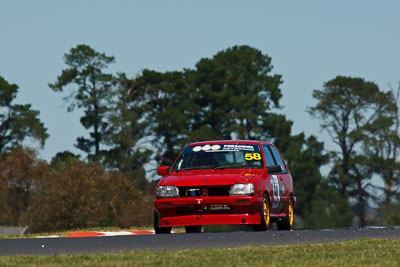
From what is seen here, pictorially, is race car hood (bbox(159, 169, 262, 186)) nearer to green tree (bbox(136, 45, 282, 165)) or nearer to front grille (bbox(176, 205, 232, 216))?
front grille (bbox(176, 205, 232, 216))

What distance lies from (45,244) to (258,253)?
3726 millimetres

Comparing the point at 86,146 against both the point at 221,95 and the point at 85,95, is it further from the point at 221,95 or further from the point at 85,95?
the point at 221,95

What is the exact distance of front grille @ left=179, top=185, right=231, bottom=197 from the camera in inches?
646

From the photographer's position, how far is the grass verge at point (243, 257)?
10258 mm

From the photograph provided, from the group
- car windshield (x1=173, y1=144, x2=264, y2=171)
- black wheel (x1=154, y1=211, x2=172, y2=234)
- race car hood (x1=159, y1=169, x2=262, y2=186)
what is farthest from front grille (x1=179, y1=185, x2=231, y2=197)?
car windshield (x1=173, y1=144, x2=264, y2=171)

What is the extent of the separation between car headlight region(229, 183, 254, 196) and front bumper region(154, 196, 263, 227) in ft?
0.30

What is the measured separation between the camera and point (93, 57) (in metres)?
79.4

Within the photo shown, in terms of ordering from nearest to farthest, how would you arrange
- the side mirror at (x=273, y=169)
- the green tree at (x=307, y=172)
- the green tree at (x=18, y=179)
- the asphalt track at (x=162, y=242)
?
the asphalt track at (x=162, y=242)
the side mirror at (x=273, y=169)
the green tree at (x=18, y=179)
the green tree at (x=307, y=172)

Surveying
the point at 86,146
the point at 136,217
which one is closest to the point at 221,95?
the point at 86,146

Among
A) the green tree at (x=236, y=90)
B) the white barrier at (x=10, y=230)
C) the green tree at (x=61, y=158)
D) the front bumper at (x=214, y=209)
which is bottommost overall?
the front bumper at (x=214, y=209)

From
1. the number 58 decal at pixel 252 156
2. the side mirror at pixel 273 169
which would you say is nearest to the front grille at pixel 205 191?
the side mirror at pixel 273 169

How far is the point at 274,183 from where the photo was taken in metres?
17.7

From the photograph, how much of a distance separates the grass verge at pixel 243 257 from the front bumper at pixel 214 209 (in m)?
4.14

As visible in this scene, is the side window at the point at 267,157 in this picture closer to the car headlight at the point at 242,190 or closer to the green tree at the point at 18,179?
the car headlight at the point at 242,190
